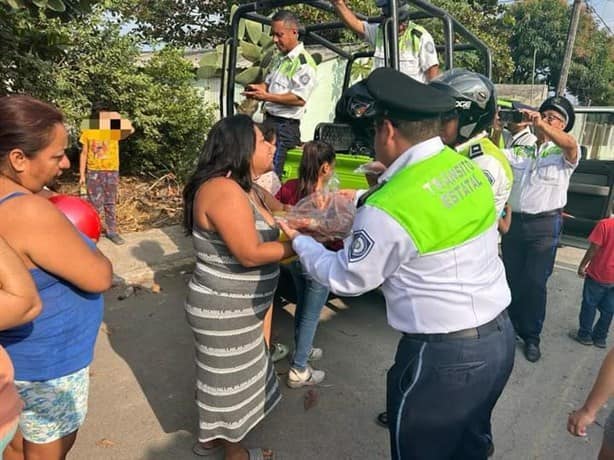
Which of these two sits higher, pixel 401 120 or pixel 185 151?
pixel 401 120


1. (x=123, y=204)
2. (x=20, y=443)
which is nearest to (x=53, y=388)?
(x=20, y=443)

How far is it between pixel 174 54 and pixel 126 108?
1.62 m

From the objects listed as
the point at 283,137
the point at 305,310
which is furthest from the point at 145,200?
the point at 305,310

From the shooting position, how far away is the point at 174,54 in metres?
8.62

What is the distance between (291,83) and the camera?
429 centimetres

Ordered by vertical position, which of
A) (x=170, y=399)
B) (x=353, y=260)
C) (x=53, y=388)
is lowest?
(x=170, y=399)

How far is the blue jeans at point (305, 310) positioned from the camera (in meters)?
3.06

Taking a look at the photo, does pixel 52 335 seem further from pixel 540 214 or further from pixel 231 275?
pixel 540 214

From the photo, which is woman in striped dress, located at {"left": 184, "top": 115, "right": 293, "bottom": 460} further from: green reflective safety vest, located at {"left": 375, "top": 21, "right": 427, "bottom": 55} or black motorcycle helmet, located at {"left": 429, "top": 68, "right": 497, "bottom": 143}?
green reflective safety vest, located at {"left": 375, "top": 21, "right": 427, "bottom": 55}

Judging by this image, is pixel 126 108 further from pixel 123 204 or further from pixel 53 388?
pixel 53 388

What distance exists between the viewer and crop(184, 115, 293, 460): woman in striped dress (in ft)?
6.71

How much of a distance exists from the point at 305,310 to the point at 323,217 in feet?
3.27

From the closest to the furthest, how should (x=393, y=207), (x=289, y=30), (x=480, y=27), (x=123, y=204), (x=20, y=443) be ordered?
1. (x=393, y=207)
2. (x=20, y=443)
3. (x=289, y=30)
4. (x=123, y=204)
5. (x=480, y=27)

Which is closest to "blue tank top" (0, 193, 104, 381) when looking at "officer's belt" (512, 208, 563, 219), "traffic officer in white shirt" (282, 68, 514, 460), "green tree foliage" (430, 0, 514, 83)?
"traffic officer in white shirt" (282, 68, 514, 460)
